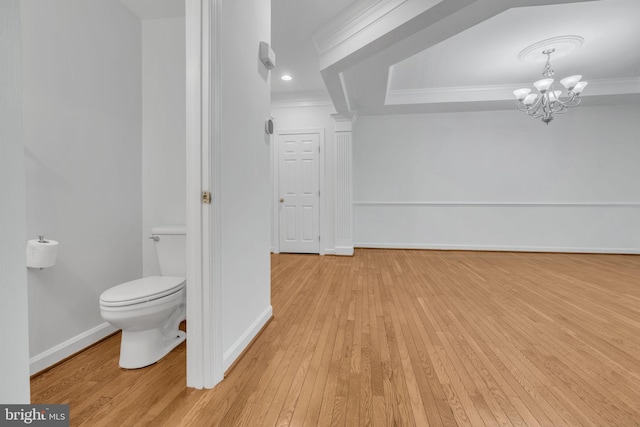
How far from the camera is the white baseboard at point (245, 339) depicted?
147 cm

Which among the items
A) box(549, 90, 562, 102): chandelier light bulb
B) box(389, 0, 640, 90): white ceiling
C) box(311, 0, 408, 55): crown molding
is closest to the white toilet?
box(311, 0, 408, 55): crown molding

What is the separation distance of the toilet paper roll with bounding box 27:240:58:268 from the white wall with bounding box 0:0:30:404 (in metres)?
1.24

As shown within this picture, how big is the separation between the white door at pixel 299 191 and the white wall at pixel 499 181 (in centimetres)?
91

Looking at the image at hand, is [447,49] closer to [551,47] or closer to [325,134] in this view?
[551,47]

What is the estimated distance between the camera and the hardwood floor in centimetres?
118

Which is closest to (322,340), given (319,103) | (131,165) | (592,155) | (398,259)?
(131,165)

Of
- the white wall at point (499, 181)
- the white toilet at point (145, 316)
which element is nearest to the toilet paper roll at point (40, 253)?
the white toilet at point (145, 316)

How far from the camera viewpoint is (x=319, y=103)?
4.65 meters

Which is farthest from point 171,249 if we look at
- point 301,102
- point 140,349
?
point 301,102

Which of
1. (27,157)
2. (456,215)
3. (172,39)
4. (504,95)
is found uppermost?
(504,95)

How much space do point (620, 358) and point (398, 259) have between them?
276 centimetres

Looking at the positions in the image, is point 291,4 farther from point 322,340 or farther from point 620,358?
point 620,358

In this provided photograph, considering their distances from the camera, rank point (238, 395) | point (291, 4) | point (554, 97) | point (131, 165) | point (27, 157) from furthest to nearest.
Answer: point (554, 97) < point (291, 4) < point (131, 165) < point (27, 157) < point (238, 395)

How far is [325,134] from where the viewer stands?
15.4 ft
